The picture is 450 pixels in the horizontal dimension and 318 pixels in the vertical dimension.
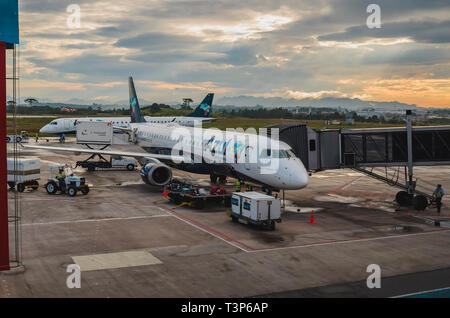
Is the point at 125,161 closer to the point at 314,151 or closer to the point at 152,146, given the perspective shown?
the point at 152,146

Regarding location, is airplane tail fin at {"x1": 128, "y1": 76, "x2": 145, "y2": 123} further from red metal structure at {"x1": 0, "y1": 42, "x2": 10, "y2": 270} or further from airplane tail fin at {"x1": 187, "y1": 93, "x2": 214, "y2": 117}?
red metal structure at {"x1": 0, "y1": 42, "x2": 10, "y2": 270}

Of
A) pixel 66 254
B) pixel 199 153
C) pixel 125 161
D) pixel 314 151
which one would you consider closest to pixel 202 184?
pixel 199 153

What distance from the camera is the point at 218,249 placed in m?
21.6

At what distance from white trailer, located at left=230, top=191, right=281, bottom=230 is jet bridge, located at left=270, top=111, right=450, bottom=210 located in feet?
28.8

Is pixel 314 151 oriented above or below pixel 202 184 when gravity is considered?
above

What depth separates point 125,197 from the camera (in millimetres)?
35219

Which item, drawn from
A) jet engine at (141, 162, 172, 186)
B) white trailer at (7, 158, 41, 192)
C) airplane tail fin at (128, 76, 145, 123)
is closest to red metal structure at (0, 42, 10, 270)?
jet engine at (141, 162, 172, 186)

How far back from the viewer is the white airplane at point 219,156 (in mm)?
29109

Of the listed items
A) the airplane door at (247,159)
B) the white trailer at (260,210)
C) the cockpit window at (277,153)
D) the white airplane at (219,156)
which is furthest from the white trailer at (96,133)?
the white trailer at (260,210)

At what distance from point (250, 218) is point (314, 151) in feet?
34.5

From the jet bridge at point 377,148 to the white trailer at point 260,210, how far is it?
8.78 m

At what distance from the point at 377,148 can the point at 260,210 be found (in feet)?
43.6

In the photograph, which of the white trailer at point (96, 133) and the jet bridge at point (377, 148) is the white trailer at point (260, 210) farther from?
the white trailer at point (96, 133)

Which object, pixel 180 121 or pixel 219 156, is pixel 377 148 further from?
pixel 180 121
